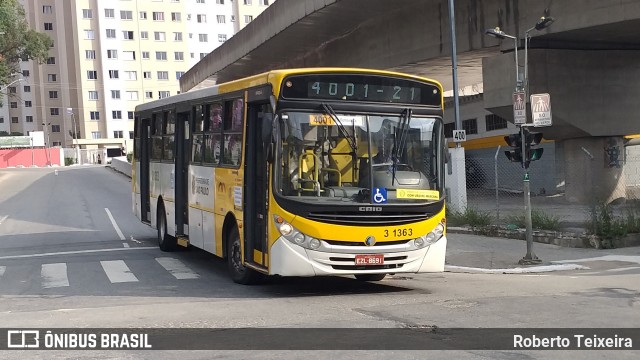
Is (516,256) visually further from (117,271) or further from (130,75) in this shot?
(130,75)

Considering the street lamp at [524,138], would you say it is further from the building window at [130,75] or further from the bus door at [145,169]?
the building window at [130,75]

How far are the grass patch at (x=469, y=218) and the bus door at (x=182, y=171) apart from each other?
890 centimetres

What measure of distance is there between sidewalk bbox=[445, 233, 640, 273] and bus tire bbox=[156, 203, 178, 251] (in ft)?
21.5

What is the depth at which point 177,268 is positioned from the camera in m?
14.2

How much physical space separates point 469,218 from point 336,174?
10.8 metres

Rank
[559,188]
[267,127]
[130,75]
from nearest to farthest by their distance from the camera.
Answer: [267,127], [559,188], [130,75]

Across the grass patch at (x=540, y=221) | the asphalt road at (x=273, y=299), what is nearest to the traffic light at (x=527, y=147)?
the asphalt road at (x=273, y=299)

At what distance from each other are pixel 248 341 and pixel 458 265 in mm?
8256

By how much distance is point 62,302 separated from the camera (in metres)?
10.7

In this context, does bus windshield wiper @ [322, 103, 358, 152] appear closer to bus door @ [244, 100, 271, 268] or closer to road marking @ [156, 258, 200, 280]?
bus door @ [244, 100, 271, 268]

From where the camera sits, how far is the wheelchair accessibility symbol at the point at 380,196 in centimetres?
1002

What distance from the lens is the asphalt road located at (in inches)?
326

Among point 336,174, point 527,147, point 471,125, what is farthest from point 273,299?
point 471,125

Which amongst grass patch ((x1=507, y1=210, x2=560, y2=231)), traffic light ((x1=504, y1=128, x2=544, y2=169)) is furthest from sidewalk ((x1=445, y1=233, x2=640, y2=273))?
traffic light ((x1=504, y1=128, x2=544, y2=169))
